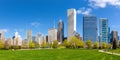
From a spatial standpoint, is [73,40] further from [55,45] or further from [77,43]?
[55,45]

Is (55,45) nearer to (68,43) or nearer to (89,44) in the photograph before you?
(68,43)

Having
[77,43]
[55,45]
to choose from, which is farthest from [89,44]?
[55,45]

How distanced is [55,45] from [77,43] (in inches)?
915

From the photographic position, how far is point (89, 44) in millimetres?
178250

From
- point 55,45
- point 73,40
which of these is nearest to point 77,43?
point 73,40

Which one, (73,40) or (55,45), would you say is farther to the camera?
(55,45)

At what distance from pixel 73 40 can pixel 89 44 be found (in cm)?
1245

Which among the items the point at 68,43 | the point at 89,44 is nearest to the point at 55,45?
the point at 68,43

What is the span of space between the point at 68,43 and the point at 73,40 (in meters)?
6.25

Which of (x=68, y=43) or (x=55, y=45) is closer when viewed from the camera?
(x=68, y=43)

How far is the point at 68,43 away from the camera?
180375mm

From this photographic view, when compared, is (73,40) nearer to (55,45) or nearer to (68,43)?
(68,43)

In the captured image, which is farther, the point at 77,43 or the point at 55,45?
the point at 55,45

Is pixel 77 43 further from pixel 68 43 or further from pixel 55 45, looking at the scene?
pixel 55 45
